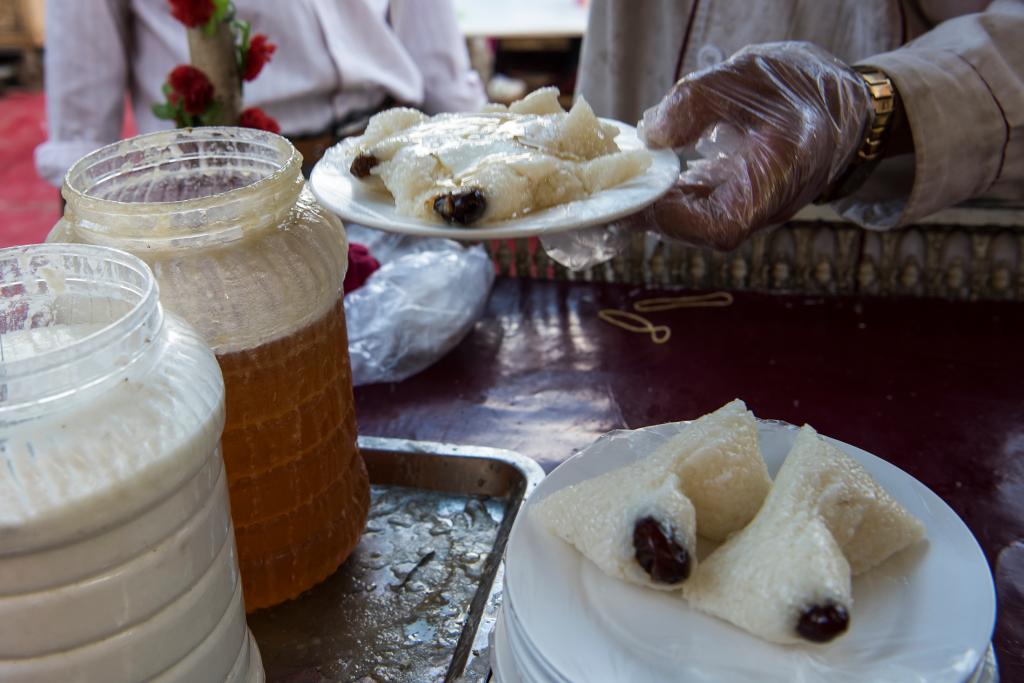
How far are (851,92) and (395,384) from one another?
809 millimetres

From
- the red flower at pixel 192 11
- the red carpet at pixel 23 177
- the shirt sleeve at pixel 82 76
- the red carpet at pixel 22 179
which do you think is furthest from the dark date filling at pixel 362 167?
the red carpet at pixel 22 179

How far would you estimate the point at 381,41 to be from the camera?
278 cm

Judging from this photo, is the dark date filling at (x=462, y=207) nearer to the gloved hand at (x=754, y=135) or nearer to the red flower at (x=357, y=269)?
the gloved hand at (x=754, y=135)

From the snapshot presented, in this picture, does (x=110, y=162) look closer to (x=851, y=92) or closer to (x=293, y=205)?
(x=293, y=205)

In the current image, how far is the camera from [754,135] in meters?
1.23

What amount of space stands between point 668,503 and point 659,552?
0.04 m

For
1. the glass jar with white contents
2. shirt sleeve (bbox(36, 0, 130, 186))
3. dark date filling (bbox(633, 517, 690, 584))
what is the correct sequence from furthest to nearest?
shirt sleeve (bbox(36, 0, 130, 186)), dark date filling (bbox(633, 517, 690, 584)), the glass jar with white contents

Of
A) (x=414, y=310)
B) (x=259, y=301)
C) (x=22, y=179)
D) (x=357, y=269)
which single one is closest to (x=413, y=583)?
(x=259, y=301)

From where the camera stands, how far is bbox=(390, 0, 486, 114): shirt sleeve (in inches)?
120

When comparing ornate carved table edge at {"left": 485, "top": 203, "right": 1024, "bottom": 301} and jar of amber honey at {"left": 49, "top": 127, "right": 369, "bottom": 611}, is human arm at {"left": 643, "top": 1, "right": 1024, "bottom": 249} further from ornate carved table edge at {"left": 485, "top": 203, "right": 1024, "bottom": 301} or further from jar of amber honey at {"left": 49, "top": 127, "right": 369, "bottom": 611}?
jar of amber honey at {"left": 49, "top": 127, "right": 369, "bottom": 611}

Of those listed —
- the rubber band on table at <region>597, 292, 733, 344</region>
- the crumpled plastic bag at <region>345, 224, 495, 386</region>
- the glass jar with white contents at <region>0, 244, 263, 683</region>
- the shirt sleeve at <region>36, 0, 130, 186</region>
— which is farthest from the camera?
the shirt sleeve at <region>36, 0, 130, 186</region>

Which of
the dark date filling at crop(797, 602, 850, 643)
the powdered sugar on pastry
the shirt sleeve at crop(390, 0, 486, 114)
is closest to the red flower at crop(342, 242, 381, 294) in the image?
the powdered sugar on pastry

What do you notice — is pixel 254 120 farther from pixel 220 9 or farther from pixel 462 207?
pixel 462 207

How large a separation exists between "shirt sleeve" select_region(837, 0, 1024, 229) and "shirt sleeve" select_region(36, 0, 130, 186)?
6.83 ft
